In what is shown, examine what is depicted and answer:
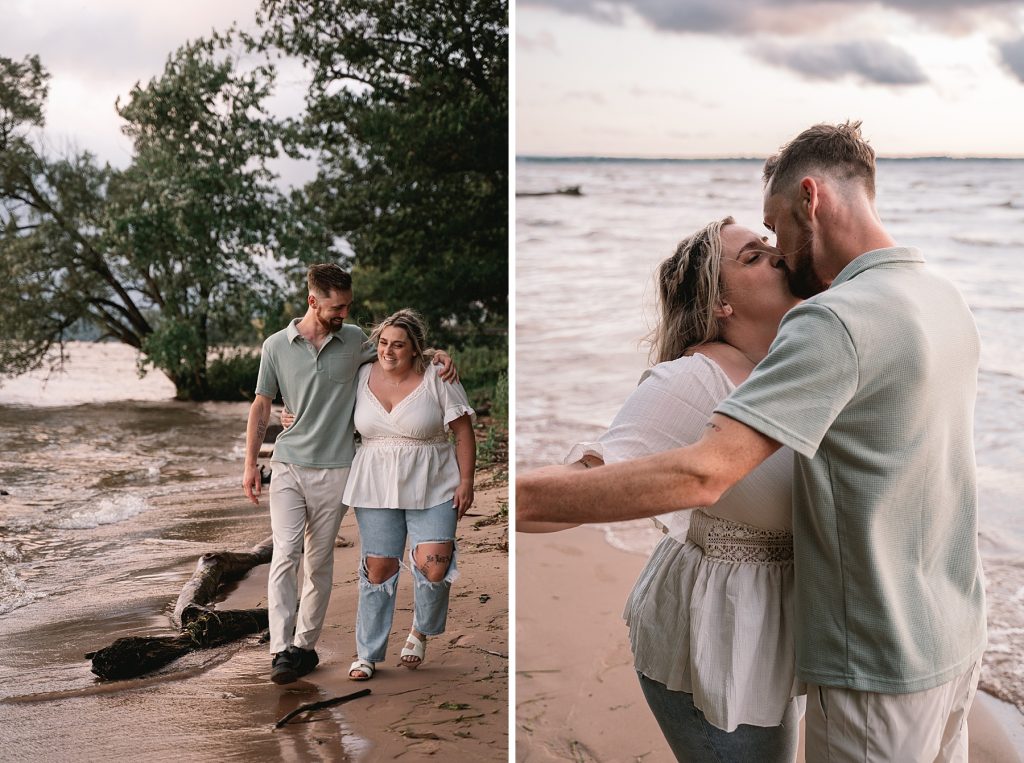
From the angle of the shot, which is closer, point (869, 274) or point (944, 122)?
point (869, 274)

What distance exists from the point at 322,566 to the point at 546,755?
2.92ft

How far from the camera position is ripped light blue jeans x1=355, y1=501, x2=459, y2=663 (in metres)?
2.99

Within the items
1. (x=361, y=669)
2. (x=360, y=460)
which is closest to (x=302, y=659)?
(x=361, y=669)

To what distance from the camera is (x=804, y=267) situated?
1284mm

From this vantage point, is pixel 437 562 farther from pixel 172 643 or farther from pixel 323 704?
pixel 172 643

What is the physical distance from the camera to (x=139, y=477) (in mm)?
3391

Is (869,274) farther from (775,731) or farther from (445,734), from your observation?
(445,734)

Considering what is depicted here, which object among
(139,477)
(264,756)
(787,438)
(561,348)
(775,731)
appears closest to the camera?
(787,438)

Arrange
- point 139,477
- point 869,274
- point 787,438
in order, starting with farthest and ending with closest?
1. point 139,477
2. point 869,274
3. point 787,438

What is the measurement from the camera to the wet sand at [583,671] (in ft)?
9.83

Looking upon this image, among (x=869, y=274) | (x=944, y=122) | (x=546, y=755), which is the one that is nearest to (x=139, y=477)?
(x=546, y=755)

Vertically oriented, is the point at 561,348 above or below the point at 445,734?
above

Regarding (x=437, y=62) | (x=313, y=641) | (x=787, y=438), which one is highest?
(x=437, y=62)

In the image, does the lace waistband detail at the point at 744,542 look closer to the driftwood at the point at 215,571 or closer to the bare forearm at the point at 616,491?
the bare forearm at the point at 616,491
